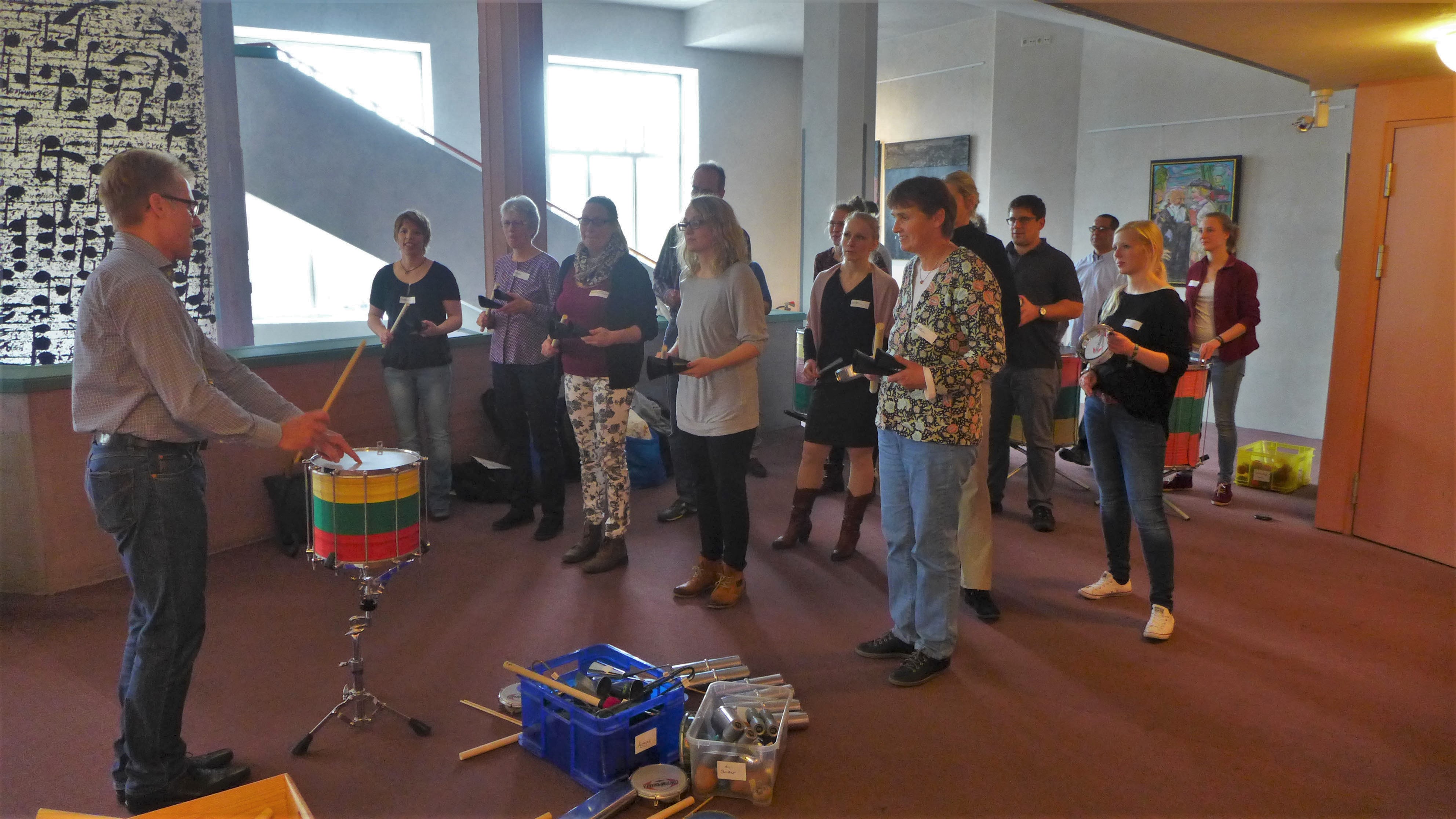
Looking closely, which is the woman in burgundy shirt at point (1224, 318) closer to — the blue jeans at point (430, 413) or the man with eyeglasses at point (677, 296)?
the man with eyeglasses at point (677, 296)

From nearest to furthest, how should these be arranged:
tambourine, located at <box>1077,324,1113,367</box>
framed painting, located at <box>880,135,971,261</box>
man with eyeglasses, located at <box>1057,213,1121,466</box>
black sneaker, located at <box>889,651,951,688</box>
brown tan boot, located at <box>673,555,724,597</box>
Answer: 1. black sneaker, located at <box>889,651,951,688</box>
2. tambourine, located at <box>1077,324,1113,367</box>
3. brown tan boot, located at <box>673,555,724,597</box>
4. man with eyeglasses, located at <box>1057,213,1121,466</box>
5. framed painting, located at <box>880,135,971,261</box>

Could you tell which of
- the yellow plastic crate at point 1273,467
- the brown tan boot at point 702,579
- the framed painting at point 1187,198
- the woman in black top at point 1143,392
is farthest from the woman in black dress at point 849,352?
the framed painting at point 1187,198

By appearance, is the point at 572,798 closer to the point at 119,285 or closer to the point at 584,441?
the point at 119,285

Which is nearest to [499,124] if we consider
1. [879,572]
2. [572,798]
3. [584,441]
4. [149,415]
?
[584,441]

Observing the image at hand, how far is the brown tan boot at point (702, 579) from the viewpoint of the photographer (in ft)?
13.1

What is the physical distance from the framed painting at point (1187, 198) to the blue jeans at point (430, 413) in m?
5.74

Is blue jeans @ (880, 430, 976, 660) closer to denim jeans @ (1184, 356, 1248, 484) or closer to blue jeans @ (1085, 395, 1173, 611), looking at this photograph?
blue jeans @ (1085, 395, 1173, 611)

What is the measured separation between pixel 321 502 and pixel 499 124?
395cm

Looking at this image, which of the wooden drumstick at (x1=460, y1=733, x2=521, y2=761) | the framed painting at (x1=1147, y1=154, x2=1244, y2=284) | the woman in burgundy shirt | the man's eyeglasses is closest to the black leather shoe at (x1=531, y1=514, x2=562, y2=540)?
the wooden drumstick at (x1=460, y1=733, x2=521, y2=761)

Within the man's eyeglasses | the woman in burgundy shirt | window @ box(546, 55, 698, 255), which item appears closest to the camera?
the man's eyeglasses

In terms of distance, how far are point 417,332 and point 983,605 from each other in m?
3.19

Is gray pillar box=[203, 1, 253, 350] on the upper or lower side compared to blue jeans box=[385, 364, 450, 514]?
upper

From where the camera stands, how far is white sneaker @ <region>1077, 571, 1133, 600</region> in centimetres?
403

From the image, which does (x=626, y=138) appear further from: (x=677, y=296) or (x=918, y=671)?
(x=918, y=671)
